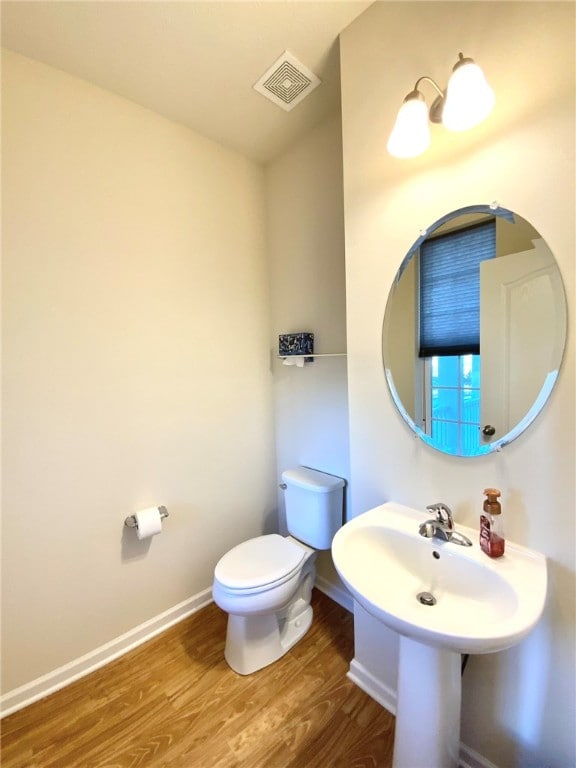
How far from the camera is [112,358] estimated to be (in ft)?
4.99

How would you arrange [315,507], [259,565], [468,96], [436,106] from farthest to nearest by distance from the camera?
[315,507]
[259,565]
[436,106]
[468,96]

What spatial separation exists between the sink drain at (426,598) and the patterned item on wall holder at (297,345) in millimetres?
1184

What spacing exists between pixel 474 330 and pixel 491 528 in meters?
0.59

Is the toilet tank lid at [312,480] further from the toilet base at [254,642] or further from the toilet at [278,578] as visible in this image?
the toilet base at [254,642]

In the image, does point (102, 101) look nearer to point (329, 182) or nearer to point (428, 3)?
point (329, 182)

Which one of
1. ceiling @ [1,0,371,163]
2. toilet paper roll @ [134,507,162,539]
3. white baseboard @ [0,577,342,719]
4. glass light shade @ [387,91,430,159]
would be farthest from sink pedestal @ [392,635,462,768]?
ceiling @ [1,0,371,163]

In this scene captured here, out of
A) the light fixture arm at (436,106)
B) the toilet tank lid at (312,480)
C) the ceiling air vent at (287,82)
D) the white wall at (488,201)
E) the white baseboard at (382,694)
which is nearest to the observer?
the white wall at (488,201)

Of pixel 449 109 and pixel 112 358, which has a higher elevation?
pixel 449 109

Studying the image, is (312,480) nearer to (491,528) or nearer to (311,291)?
(491,528)

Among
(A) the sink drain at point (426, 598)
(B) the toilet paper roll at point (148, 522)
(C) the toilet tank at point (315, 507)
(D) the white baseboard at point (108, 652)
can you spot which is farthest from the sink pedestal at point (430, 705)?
(B) the toilet paper roll at point (148, 522)

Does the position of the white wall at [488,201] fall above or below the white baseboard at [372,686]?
above

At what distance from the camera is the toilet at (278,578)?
A: 4.58 ft

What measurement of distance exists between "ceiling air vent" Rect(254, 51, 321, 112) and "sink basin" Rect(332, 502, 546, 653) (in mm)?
1845

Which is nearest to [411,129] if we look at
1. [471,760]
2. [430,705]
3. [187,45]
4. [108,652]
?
[187,45]
